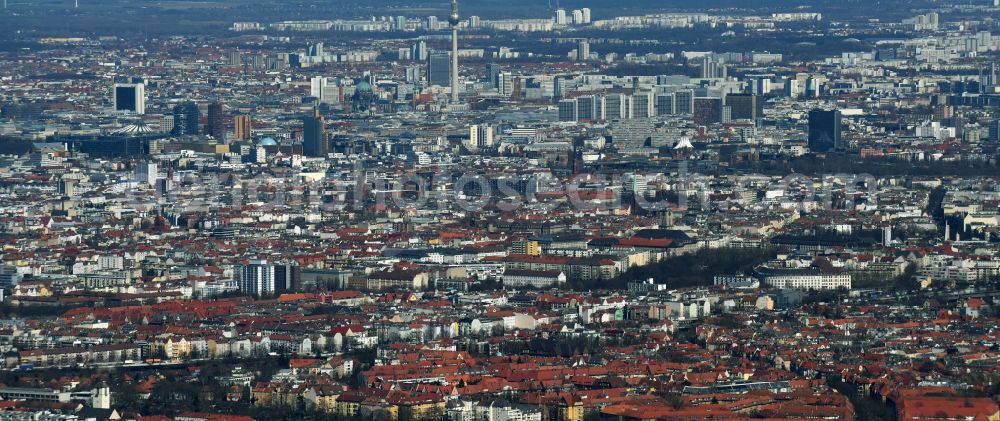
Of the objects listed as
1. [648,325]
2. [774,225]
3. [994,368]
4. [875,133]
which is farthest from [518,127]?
[994,368]

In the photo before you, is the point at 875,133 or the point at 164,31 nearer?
the point at 875,133

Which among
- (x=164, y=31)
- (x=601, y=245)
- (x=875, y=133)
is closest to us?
(x=601, y=245)

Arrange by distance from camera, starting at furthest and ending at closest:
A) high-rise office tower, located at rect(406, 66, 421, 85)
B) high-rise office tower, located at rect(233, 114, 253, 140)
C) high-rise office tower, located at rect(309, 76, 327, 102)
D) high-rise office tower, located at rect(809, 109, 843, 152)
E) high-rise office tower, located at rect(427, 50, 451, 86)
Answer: high-rise office tower, located at rect(406, 66, 421, 85) < high-rise office tower, located at rect(427, 50, 451, 86) < high-rise office tower, located at rect(309, 76, 327, 102) < high-rise office tower, located at rect(233, 114, 253, 140) < high-rise office tower, located at rect(809, 109, 843, 152)

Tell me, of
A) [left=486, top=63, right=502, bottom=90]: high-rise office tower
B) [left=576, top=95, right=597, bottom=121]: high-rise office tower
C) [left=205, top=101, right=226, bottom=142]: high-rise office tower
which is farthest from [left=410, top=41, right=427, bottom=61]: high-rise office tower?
[left=205, top=101, right=226, bottom=142]: high-rise office tower

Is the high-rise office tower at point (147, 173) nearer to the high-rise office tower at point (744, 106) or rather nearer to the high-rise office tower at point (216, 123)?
the high-rise office tower at point (216, 123)

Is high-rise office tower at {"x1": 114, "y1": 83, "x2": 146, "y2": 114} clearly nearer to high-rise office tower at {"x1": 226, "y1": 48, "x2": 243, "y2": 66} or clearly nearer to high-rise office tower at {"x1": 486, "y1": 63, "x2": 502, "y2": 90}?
high-rise office tower at {"x1": 486, "y1": 63, "x2": 502, "y2": 90}

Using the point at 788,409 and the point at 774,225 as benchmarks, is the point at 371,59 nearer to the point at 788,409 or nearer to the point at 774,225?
the point at 774,225

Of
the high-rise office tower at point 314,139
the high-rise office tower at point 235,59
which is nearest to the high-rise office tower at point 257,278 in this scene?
the high-rise office tower at point 314,139
